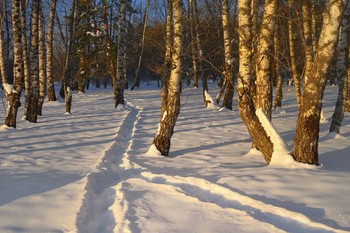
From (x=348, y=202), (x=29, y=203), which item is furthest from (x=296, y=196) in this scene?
(x=29, y=203)

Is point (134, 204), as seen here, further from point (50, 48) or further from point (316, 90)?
point (50, 48)

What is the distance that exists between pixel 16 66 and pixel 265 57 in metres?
7.10

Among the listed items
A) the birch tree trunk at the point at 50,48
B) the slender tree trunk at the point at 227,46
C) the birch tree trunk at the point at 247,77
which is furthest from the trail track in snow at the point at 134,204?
the birch tree trunk at the point at 50,48

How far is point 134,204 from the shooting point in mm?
4191

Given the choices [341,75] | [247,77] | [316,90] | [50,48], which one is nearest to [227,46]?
[341,75]

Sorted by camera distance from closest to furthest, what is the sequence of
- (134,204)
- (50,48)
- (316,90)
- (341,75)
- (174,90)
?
(134,204)
(316,90)
(174,90)
(341,75)
(50,48)

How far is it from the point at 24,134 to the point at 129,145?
3089mm

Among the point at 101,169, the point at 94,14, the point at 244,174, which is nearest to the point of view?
Result: the point at 244,174

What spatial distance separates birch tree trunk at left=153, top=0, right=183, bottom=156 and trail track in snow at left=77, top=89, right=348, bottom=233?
103cm

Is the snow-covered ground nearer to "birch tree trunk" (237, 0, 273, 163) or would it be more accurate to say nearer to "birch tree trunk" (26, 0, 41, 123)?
"birch tree trunk" (237, 0, 273, 163)

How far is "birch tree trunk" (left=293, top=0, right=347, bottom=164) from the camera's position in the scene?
5395mm

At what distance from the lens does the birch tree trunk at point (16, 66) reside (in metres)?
9.61

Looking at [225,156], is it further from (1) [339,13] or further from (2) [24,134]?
(2) [24,134]

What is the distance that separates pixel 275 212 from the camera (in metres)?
3.77
